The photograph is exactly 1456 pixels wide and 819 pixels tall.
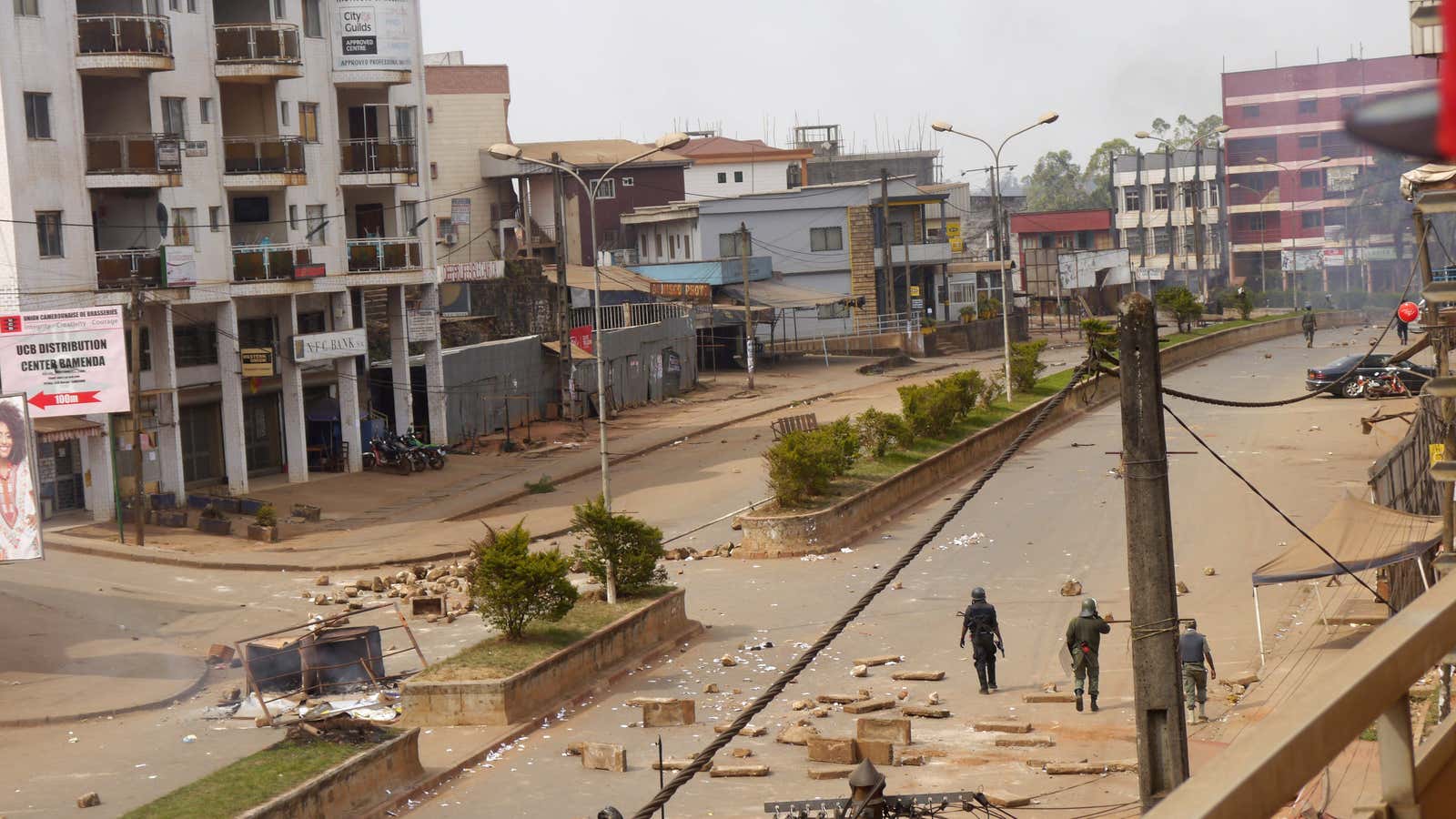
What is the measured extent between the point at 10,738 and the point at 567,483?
819 inches

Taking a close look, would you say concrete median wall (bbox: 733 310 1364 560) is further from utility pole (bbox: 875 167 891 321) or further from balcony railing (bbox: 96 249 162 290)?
utility pole (bbox: 875 167 891 321)

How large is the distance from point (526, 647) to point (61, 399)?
50.6 feet

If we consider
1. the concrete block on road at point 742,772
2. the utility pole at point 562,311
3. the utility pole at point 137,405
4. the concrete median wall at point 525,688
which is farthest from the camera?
the utility pole at point 562,311

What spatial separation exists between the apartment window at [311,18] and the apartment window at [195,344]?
885 centimetres

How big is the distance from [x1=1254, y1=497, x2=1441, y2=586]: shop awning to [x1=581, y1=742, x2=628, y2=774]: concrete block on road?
26.0ft

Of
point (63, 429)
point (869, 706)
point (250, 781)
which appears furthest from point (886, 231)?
point (250, 781)

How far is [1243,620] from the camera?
2067 centimetres

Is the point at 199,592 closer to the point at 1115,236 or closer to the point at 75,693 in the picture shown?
the point at 75,693

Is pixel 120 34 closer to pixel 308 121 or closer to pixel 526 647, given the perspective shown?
pixel 308 121

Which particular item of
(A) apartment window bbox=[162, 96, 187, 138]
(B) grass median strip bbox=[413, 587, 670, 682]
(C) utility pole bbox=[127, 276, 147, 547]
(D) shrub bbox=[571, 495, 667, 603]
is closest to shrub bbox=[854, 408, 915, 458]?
(D) shrub bbox=[571, 495, 667, 603]

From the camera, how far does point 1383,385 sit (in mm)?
43938

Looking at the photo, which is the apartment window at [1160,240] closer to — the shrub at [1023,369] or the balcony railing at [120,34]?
the shrub at [1023,369]

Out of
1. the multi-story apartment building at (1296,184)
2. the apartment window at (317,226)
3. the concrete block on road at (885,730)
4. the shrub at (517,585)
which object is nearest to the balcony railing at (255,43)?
the apartment window at (317,226)

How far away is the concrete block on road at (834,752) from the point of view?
1545cm
